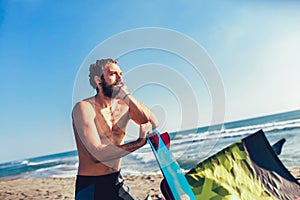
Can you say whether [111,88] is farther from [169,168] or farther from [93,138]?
[169,168]

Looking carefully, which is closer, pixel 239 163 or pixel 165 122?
pixel 165 122

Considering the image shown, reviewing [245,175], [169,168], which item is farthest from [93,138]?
[245,175]

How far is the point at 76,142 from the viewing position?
8.27ft

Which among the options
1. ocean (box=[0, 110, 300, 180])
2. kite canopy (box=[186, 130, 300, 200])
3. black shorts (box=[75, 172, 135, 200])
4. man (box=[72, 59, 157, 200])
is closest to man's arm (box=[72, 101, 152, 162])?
man (box=[72, 59, 157, 200])

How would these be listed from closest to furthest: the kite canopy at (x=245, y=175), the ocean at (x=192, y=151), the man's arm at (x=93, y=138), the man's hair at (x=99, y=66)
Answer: the man's arm at (x=93, y=138) < the man's hair at (x=99, y=66) < the kite canopy at (x=245, y=175) < the ocean at (x=192, y=151)

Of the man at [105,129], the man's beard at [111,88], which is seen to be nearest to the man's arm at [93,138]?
the man at [105,129]

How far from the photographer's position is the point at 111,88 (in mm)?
2502

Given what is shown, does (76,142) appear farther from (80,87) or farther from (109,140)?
(80,87)

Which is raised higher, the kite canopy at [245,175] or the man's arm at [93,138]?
the man's arm at [93,138]

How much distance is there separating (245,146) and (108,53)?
6.41 feet

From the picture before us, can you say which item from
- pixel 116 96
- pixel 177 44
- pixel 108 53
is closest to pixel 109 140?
pixel 116 96

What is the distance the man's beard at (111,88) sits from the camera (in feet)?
8.07

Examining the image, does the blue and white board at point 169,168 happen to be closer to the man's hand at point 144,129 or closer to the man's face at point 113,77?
the man's hand at point 144,129

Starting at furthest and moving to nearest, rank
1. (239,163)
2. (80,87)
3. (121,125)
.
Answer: (239,163) < (121,125) < (80,87)
